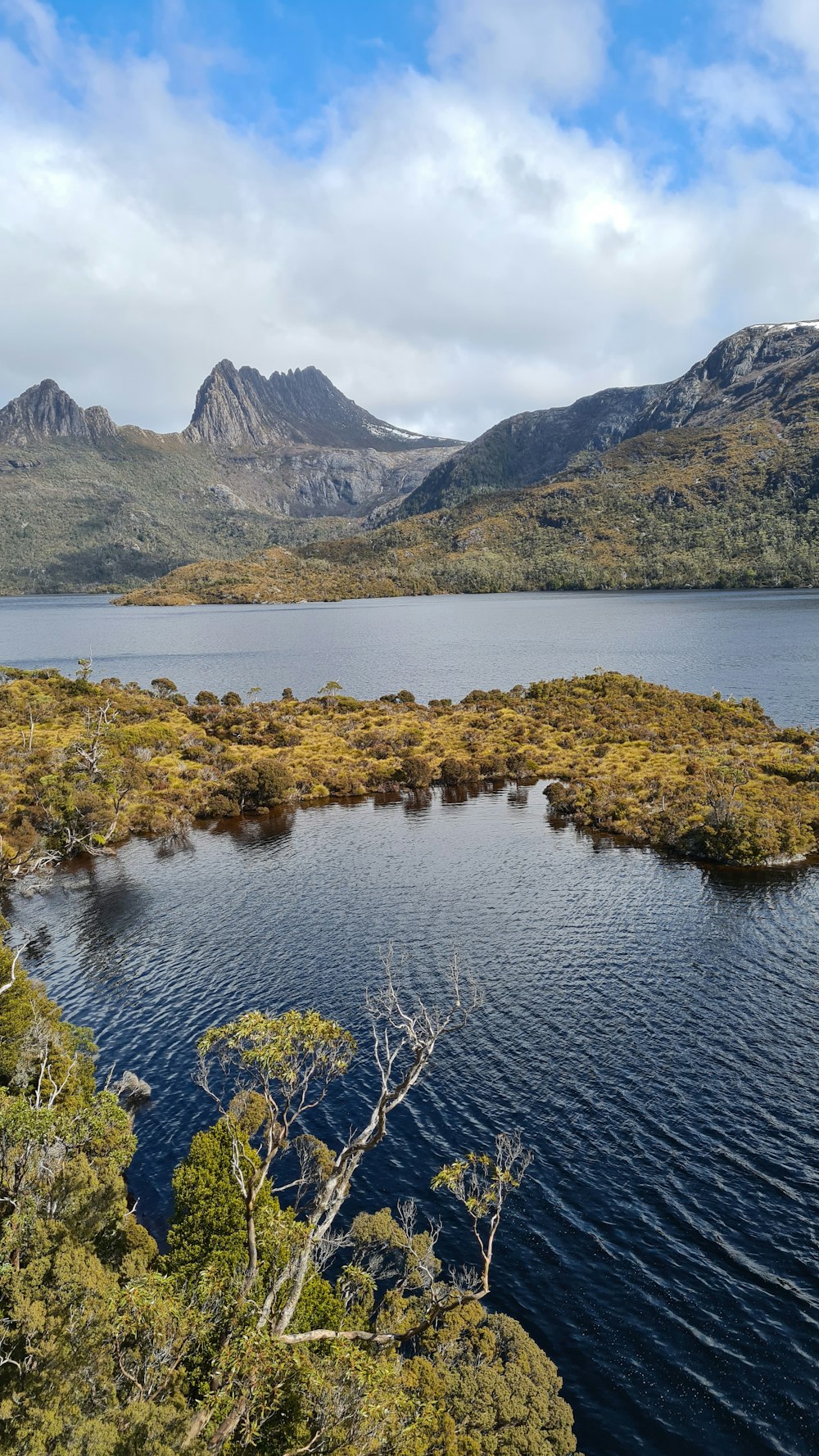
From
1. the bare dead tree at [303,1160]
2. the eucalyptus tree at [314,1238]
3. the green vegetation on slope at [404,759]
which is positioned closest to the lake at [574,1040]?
the eucalyptus tree at [314,1238]

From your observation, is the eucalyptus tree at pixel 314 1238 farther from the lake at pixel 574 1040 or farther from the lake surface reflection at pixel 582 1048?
the lake surface reflection at pixel 582 1048

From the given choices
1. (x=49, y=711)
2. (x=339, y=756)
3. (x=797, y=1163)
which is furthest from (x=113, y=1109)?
(x=49, y=711)

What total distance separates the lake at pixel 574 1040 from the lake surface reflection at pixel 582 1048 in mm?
108

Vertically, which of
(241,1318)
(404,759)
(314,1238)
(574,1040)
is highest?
(314,1238)

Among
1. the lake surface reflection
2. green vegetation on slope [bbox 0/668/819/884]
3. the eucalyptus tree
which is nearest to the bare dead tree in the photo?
the eucalyptus tree

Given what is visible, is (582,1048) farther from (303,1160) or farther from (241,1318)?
(241,1318)

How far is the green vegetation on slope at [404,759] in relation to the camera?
62875 mm

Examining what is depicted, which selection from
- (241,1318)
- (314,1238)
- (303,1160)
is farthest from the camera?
(303,1160)

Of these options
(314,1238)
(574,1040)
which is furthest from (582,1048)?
(314,1238)

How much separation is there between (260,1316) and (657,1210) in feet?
49.6

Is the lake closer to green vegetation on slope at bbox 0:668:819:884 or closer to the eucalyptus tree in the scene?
the eucalyptus tree

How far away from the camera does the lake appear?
2128 centimetres

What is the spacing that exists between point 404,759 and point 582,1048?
56184mm

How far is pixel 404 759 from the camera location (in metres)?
89.0
